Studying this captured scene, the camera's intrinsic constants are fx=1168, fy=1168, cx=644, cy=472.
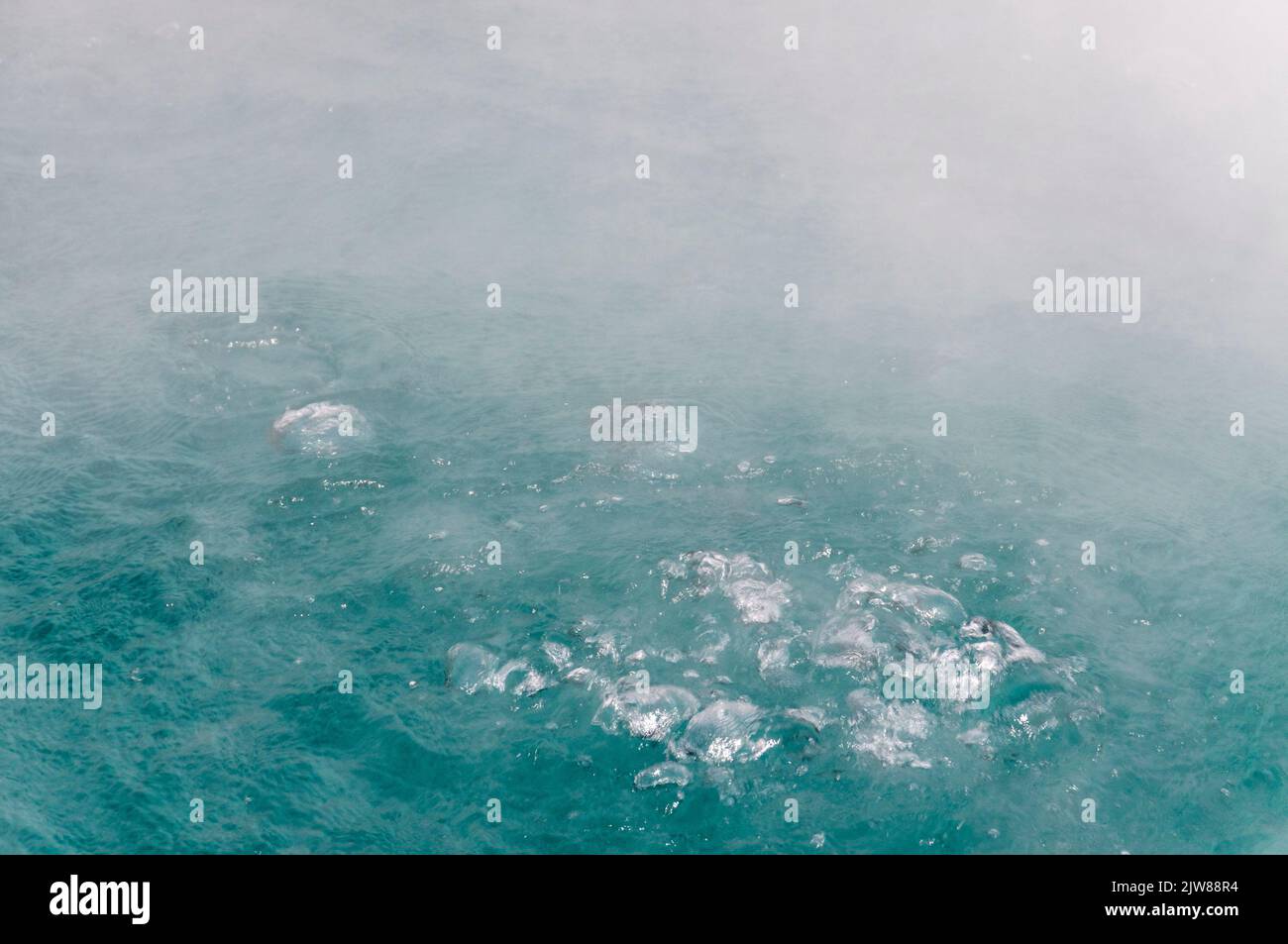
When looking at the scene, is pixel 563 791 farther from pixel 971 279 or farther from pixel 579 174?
pixel 579 174

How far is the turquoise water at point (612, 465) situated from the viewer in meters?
6.77

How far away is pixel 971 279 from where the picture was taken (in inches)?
462

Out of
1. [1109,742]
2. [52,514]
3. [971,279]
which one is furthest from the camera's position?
[971,279]

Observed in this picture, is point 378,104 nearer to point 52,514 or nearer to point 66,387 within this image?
point 66,387

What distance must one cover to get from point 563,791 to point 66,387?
5.67m

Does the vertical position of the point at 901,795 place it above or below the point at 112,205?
below

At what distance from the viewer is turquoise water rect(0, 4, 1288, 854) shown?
677 centimetres

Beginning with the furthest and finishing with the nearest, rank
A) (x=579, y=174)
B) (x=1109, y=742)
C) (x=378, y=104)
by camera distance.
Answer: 1. (x=378, y=104)
2. (x=579, y=174)
3. (x=1109, y=742)

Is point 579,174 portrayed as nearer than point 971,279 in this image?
No

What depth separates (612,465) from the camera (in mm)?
9086
